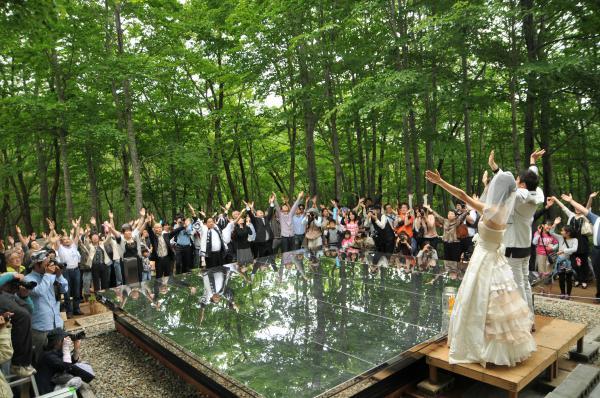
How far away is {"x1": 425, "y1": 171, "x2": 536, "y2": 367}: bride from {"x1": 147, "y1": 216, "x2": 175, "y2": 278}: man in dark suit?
6993 mm

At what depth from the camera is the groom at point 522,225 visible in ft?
13.0

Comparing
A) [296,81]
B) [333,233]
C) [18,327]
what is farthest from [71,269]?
[296,81]

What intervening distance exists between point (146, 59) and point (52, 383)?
10.2 metres

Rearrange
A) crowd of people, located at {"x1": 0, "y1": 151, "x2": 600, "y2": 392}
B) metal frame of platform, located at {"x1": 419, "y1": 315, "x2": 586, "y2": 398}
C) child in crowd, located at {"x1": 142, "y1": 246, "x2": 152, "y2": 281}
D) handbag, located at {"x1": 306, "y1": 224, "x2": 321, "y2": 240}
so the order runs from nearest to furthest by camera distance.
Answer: metal frame of platform, located at {"x1": 419, "y1": 315, "x2": 586, "y2": 398}
crowd of people, located at {"x1": 0, "y1": 151, "x2": 600, "y2": 392}
child in crowd, located at {"x1": 142, "y1": 246, "x2": 152, "y2": 281}
handbag, located at {"x1": 306, "y1": 224, "x2": 321, "y2": 240}

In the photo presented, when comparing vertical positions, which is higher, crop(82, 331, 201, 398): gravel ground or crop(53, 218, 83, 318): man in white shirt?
crop(53, 218, 83, 318): man in white shirt

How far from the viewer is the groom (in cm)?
397

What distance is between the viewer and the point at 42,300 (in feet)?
15.7

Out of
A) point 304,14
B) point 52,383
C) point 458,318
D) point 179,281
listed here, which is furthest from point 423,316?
point 304,14

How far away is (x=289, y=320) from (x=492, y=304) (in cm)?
253

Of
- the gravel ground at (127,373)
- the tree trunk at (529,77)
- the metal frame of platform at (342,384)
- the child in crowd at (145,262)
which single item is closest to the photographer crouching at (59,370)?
the gravel ground at (127,373)

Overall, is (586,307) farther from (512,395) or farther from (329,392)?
(329,392)

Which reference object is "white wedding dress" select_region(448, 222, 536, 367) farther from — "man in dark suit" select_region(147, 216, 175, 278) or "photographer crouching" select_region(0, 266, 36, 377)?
"man in dark suit" select_region(147, 216, 175, 278)

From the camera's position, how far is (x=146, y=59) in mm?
12062

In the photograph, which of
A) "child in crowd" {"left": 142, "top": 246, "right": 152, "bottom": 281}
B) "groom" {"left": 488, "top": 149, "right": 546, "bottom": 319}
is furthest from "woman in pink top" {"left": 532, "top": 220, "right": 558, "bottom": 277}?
"child in crowd" {"left": 142, "top": 246, "right": 152, "bottom": 281}
